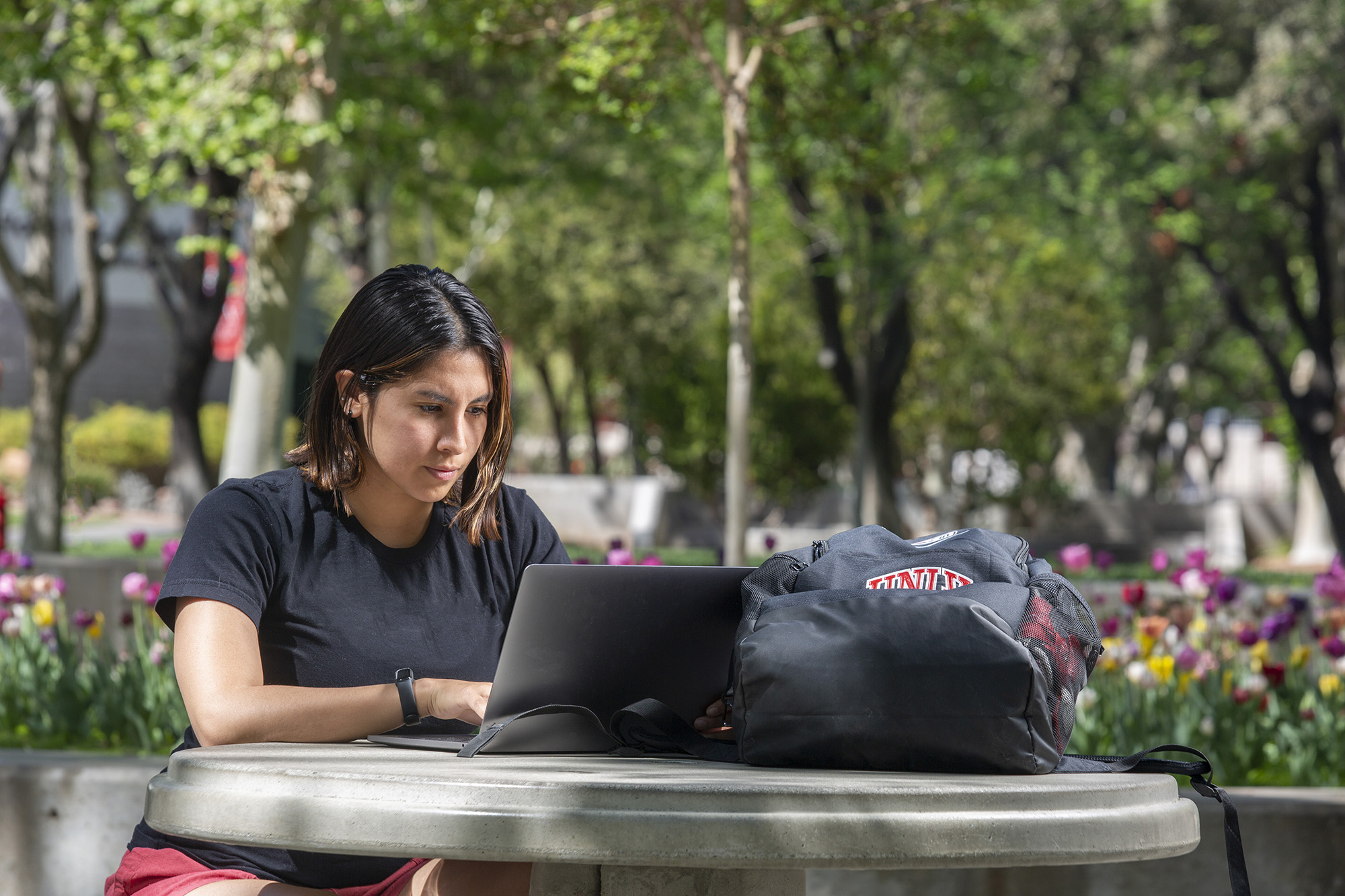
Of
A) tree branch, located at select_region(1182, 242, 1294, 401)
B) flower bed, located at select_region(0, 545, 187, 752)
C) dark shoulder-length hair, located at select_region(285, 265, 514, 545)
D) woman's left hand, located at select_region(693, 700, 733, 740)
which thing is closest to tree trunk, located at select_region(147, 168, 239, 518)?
flower bed, located at select_region(0, 545, 187, 752)

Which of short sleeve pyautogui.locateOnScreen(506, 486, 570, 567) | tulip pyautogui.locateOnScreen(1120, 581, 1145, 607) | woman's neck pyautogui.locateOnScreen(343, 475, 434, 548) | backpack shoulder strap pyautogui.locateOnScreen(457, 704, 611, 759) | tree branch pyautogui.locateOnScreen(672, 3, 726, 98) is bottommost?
tulip pyautogui.locateOnScreen(1120, 581, 1145, 607)

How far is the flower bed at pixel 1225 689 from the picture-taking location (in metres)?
4.24

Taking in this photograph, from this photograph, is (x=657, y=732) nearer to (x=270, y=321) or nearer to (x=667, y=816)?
(x=667, y=816)

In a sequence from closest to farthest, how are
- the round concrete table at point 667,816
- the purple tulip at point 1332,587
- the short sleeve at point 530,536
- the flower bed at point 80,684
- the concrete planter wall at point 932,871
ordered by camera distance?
the round concrete table at point 667,816 < the short sleeve at point 530,536 < the concrete planter wall at point 932,871 < the flower bed at point 80,684 < the purple tulip at point 1332,587

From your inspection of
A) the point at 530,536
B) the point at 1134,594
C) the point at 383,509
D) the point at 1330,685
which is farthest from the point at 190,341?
the point at 383,509

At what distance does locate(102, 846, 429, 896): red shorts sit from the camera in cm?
190

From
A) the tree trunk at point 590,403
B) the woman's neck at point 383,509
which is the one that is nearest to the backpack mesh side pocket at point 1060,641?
the woman's neck at point 383,509

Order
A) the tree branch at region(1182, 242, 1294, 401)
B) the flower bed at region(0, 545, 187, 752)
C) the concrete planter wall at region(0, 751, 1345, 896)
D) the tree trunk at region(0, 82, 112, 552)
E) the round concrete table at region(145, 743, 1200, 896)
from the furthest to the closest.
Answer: the tree branch at region(1182, 242, 1294, 401) → the tree trunk at region(0, 82, 112, 552) → the flower bed at region(0, 545, 187, 752) → the concrete planter wall at region(0, 751, 1345, 896) → the round concrete table at region(145, 743, 1200, 896)

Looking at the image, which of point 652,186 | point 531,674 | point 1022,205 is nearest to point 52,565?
point 531,674

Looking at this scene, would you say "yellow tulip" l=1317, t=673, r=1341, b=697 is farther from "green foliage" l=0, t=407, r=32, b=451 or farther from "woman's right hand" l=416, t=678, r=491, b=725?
"green foliage" l=0, t=407, r=32, b=451

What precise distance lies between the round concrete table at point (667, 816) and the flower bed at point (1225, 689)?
8.79ft

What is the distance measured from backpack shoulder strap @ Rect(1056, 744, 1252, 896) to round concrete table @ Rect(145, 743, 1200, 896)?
18cm

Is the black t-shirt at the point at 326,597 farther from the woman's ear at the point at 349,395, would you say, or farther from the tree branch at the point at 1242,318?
the tree branch at the point at 1242,318

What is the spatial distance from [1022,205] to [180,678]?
14210 mm
